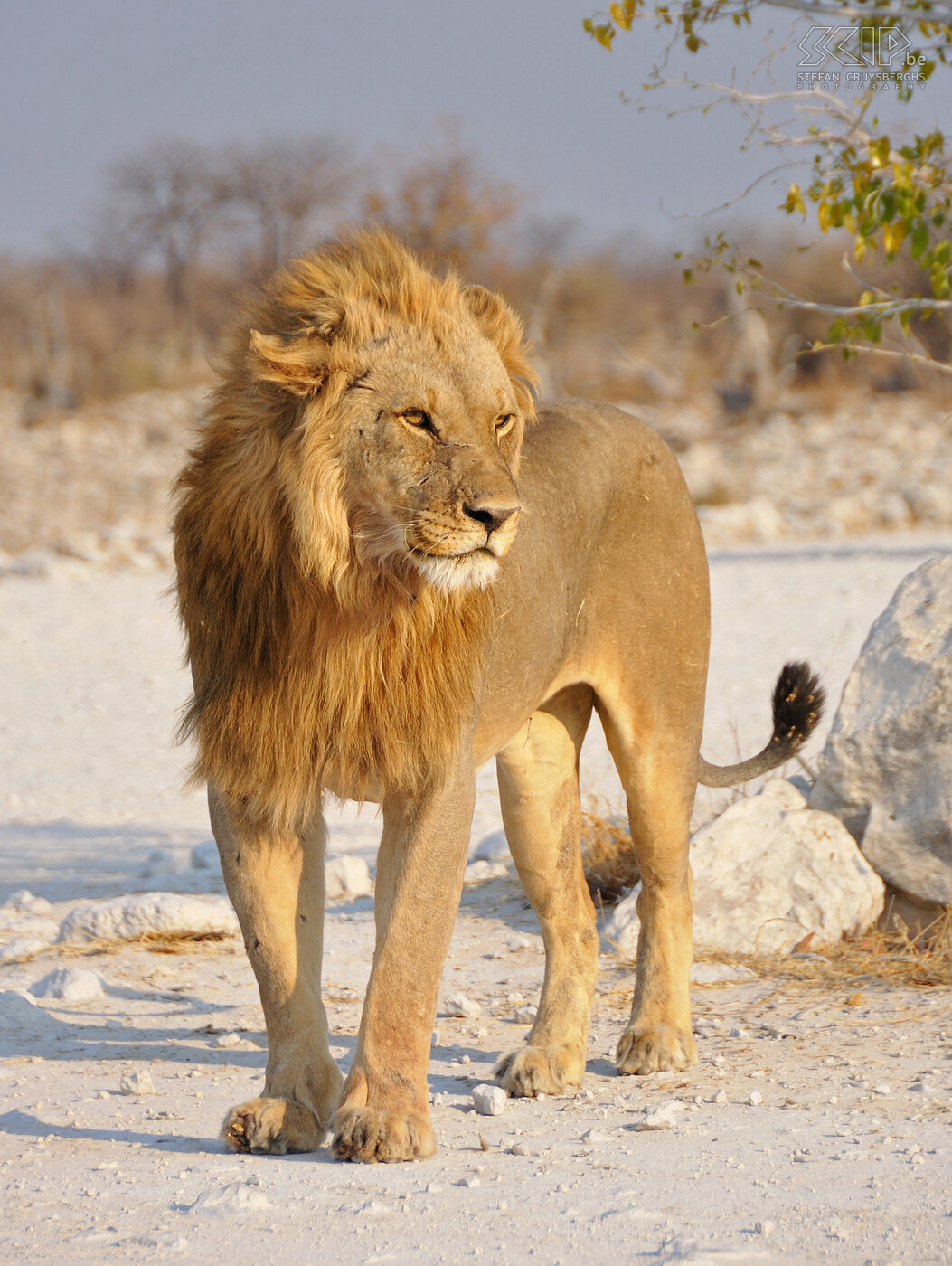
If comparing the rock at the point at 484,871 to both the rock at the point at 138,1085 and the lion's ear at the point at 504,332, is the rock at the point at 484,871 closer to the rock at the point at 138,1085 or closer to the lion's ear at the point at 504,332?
the rock at the point at 138,1085

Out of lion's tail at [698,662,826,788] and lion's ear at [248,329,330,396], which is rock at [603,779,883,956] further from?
lion's ear at [248,329,330,396]

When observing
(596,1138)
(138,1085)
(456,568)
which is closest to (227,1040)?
(138,1085)

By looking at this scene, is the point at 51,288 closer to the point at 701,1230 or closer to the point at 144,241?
the point at 144,241

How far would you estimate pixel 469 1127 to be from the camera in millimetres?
3197

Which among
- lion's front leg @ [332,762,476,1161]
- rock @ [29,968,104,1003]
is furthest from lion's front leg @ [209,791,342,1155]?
rock @ [29,968,104,1003]

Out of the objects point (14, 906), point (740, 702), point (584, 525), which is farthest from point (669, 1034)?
point (740, 702)

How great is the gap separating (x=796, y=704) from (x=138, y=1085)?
1962 millimetres

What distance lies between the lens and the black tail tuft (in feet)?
14.4

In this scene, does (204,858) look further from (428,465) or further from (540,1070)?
(428,465)

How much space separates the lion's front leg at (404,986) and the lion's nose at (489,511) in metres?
0.52

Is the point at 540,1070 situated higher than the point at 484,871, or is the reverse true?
the point at 540,1070

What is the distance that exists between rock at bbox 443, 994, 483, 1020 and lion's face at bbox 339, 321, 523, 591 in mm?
1632

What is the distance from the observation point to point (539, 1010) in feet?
12.2

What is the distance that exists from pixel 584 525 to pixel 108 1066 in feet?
5.28
